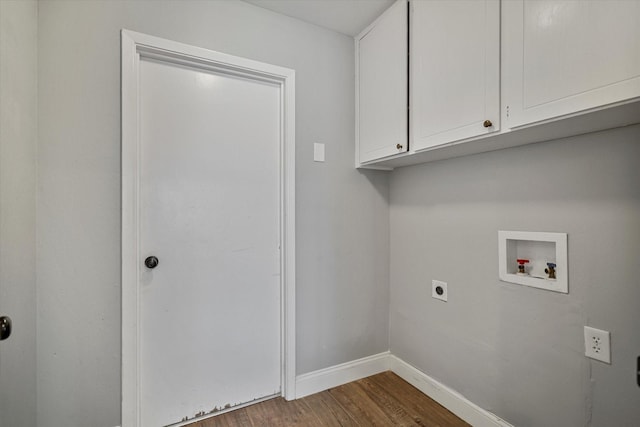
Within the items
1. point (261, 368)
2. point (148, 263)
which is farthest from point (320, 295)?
point (148, 263)

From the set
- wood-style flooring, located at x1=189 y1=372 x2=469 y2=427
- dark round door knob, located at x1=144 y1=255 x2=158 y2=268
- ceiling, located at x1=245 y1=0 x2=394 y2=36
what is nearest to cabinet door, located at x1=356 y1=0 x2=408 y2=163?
ceiling, located at x1=245 y1=0 x2=394 y2=36

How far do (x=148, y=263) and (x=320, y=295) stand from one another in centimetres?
105

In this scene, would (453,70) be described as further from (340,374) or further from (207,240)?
(340,374)

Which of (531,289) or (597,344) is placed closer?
(597,344)

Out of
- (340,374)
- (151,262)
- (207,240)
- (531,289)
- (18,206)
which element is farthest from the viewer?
(340,374)

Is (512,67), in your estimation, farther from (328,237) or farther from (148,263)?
(148,263)

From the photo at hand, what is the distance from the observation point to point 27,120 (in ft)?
3.93

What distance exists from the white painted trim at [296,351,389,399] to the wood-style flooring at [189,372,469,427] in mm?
43

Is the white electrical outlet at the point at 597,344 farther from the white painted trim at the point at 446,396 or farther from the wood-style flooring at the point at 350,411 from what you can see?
the wood-style flooring at the point at 350,411

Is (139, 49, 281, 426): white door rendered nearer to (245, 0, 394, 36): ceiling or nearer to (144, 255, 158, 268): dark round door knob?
(144, 255, 158, 268): dark round door knob

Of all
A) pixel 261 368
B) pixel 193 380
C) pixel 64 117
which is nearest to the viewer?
pixel 64 117

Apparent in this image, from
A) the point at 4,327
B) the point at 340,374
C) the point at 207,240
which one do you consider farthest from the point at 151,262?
the point at 340,374

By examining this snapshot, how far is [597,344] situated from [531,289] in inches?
11.4

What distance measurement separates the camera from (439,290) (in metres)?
1.81
